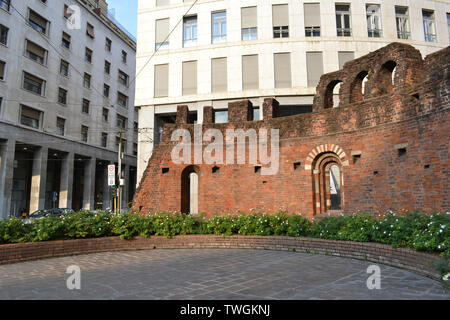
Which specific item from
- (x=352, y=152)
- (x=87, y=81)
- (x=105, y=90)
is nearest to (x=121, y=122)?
(x=105, y=90)

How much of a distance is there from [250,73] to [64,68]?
21.7m

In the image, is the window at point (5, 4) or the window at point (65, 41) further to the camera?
the window at point (65, 41)

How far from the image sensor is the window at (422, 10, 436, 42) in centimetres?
2322

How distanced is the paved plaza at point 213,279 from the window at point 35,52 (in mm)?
26723

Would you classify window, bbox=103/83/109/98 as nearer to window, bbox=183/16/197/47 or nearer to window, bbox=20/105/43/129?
window, bbox=20/105/43/129

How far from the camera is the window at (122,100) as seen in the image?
41.3m

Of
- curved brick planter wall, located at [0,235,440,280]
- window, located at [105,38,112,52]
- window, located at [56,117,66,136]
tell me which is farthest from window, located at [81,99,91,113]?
curved brick planter wall, located at [0,235,440,280]

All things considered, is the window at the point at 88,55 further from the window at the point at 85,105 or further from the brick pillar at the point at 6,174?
the brick pillar at the point at 6,174

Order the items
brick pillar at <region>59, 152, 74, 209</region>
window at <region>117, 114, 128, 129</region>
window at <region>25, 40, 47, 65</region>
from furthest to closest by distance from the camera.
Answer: window at <region>117, 114, 128, 129</region>, brick pillar at <region>59, 152, 74, 209</region>, window at <region>25, 40, 47, 65</region>

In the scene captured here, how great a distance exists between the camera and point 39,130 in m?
28.4

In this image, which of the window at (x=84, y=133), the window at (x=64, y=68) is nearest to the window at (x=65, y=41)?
the window at (x=64, y=68)

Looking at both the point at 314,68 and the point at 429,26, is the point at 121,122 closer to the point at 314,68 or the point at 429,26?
the point at 314,68

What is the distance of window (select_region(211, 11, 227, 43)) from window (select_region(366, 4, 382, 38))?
10.6m

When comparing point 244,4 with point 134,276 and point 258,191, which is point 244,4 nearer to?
point 258,191
